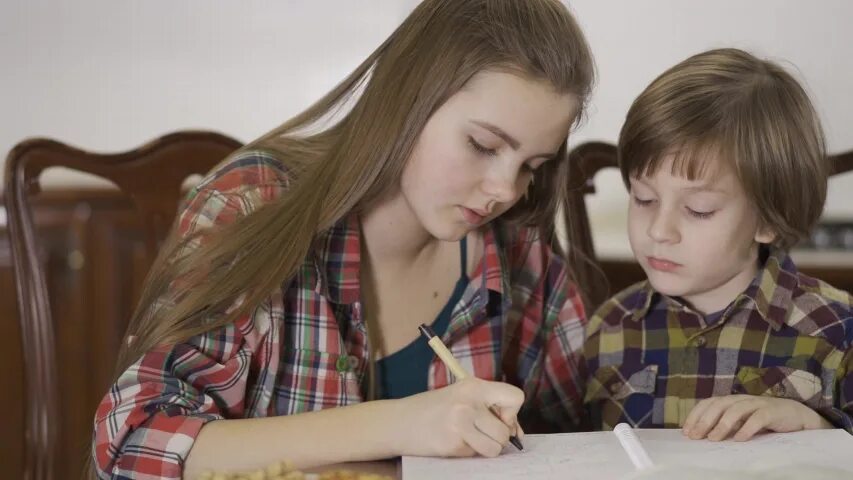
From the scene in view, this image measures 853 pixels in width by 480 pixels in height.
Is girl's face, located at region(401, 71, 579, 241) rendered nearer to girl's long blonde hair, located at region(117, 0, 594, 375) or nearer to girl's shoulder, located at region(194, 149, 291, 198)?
girl's long blonde hair, located at region(117, 0, 594, 375)

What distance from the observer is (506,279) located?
1343 millimetres

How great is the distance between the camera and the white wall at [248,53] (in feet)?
7.00

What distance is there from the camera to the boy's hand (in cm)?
101

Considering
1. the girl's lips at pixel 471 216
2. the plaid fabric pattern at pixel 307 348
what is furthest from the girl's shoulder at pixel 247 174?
the girl's lips at pixel 471 216

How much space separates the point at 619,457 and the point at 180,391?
0.43 metres

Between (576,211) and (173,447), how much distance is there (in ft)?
2.71

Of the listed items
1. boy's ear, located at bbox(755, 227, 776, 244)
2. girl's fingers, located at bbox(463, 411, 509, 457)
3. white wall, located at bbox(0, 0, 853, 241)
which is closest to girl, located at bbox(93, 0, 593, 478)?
girl's fingers, located at bbox(463, 411, 509, 457)

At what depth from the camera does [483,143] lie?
1113 millimetres

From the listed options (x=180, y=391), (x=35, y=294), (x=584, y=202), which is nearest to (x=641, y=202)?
(x=584, y=202)

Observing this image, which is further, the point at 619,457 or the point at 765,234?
the point at 765,234

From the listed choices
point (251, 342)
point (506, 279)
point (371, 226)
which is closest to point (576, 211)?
point (506, 279)

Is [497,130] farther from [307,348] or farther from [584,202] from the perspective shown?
[584,202]

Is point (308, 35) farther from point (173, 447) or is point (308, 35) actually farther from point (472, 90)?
point (173, 447)

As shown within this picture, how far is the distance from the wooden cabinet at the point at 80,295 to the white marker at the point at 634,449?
1421 mm
